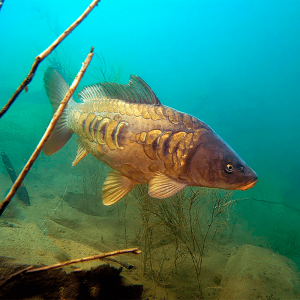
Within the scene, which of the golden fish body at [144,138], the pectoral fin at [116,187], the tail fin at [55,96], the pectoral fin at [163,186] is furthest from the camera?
the tail fin at [55,96]

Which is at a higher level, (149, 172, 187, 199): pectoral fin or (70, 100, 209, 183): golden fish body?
(70, 100, 209, 183): golden fish body

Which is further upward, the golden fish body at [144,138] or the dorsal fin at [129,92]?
the dorsal fin at [129,92]

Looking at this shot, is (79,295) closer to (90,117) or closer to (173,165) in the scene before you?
(173,165)

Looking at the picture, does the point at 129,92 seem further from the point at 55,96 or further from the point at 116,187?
the point at 55,96

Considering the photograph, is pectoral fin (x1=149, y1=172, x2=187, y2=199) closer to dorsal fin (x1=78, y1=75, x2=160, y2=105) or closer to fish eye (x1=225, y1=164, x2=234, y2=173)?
fish eye (x1=225, y1=164, x2=234, y2=173)

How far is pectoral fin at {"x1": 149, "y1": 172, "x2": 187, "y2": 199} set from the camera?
1.86 meters

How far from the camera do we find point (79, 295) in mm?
2035

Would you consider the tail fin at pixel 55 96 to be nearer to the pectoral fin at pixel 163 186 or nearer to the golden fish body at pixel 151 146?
the golden fish body at pixel 151 146

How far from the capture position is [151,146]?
2.08 metres

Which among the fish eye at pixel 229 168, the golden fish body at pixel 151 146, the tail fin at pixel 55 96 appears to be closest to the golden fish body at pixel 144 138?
the golden fish body at pixel 151 146

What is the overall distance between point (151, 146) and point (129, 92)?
2.44 feet

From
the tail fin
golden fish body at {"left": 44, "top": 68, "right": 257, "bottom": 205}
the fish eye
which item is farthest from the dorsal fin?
→ the fish eye

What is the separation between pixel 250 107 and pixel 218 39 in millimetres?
37356

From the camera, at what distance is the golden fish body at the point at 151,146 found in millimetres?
1902
